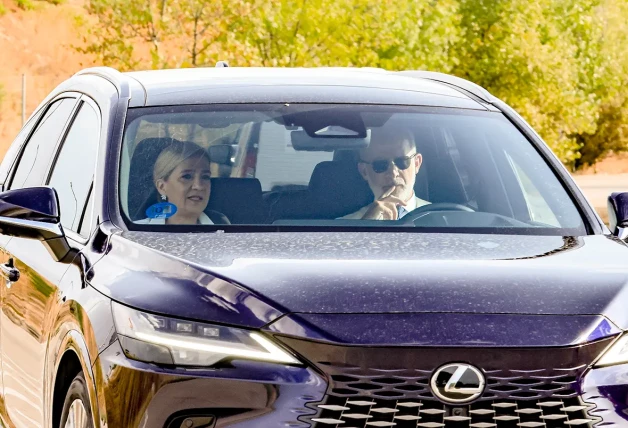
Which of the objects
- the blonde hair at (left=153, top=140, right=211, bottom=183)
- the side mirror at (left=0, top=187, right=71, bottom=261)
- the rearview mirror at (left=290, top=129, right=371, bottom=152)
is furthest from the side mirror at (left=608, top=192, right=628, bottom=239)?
the side mirror at (left=0, top=187, right=71, bottom=261)

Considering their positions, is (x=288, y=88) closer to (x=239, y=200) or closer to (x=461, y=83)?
(x=239, y=200)

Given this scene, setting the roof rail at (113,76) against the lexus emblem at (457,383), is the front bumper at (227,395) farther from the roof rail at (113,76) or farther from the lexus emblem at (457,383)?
the roof rail at (113,76)

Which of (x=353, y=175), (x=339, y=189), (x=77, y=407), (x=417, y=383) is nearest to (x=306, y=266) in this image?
(x=417, y=383)

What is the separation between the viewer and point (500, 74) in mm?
58562

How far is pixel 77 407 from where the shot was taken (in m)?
4.57

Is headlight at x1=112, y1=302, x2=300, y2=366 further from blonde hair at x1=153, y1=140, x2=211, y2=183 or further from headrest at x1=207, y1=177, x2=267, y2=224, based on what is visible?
blonde hair at x1=153, y1=140, x2=211, y2=183

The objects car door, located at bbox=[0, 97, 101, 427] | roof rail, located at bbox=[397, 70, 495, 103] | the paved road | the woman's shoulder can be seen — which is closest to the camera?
the woman's shoulder

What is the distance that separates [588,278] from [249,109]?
1664 millimetres

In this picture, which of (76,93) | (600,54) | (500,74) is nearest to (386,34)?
(500,74)

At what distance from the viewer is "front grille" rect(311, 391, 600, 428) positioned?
3.84 m

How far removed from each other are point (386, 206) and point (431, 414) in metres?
1.75

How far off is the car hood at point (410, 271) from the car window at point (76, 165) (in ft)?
2.31

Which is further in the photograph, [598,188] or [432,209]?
[598,188]

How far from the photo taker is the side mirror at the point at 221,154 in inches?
235
